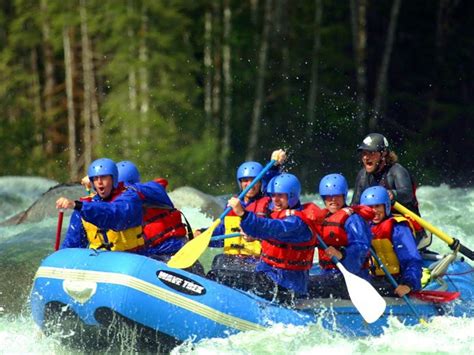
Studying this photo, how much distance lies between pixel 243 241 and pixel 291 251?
1.15 metres

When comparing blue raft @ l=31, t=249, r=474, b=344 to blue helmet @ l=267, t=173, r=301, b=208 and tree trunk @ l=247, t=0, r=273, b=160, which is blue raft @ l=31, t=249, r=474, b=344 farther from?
tree trunk @ l=247, t=0, r=273, b=160

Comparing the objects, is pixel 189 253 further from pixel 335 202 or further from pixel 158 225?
pixel 335 202

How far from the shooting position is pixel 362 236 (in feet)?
22.6

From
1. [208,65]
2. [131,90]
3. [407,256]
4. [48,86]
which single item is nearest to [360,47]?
[208,65]

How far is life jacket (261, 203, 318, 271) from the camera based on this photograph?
663cm

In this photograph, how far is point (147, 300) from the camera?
641 cm

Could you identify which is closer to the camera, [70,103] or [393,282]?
[393,282]

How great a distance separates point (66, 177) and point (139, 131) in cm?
368

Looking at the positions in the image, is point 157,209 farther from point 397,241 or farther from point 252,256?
point 397,241

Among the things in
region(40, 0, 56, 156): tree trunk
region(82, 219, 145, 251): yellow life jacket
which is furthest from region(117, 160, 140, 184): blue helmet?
region(40, 0, 56, 156): tree trunk

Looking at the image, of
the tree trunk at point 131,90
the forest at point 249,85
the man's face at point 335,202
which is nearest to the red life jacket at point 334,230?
the man's face at point 335,202

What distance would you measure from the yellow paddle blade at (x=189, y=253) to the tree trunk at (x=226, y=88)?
14.3 metres

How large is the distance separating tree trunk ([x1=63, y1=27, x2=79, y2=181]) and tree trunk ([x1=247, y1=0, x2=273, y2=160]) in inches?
173

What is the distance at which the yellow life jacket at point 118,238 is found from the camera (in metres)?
6.93
